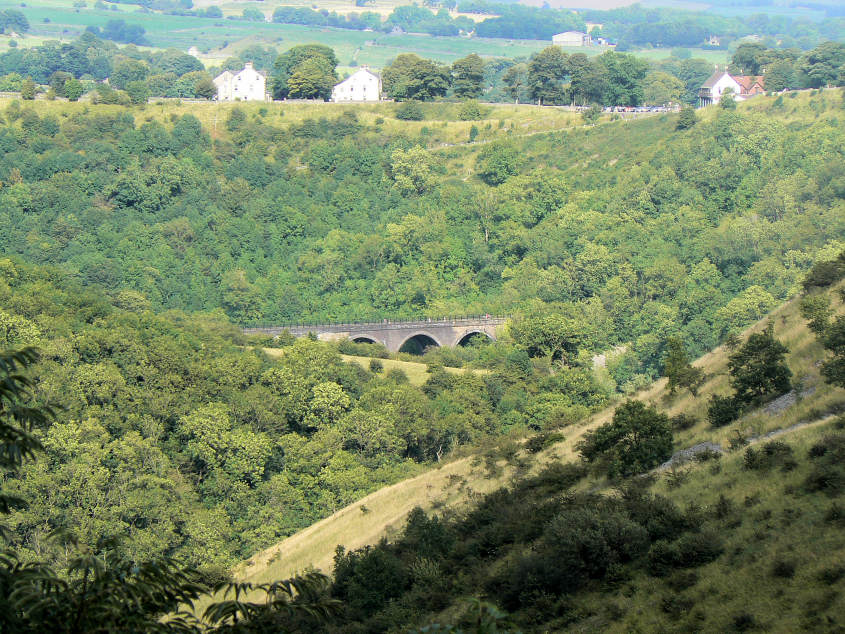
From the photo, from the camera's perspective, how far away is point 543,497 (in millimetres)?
29625

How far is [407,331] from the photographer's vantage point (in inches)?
3509

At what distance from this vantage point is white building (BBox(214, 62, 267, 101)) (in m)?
133

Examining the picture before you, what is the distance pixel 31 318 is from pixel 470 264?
48613 mm

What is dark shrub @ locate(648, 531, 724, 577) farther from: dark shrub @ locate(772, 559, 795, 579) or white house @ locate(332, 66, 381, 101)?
white house @ locate(332, 66, 381, 101)

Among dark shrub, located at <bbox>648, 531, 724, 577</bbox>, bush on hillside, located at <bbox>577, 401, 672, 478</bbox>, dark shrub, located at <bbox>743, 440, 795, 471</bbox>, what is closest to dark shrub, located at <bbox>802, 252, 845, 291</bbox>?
bush on hillside, located at <bbox>577, 401, 672, 478</bbox>

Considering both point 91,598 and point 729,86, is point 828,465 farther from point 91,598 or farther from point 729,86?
point 729,86

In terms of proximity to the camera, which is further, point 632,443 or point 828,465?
point 632,443

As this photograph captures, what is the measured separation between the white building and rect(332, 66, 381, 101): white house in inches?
406

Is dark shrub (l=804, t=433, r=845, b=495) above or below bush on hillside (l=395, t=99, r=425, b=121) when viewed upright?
above

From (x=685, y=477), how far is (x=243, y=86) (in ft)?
386

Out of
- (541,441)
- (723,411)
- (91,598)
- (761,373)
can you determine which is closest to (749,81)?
(541,441)

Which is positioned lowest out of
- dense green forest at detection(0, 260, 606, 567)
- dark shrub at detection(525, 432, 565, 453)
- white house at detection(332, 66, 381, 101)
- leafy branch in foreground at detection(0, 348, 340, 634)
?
dense green forest at detection(0, 260, 606, 567)

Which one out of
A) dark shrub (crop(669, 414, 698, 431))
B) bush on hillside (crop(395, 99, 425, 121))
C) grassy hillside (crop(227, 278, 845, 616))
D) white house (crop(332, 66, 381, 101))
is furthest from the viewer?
white house (crop(332, 66, 381, 101))

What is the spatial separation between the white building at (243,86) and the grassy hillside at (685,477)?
9998 centimetres
